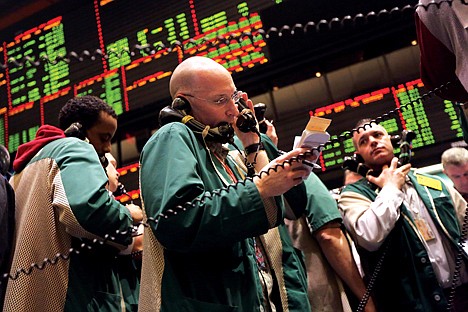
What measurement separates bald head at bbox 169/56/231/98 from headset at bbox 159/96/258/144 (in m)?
0.05

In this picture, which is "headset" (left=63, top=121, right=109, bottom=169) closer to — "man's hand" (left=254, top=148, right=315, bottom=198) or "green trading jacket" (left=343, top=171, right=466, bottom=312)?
"man's hand" (left=254, top=148, right=315, bottom=198)

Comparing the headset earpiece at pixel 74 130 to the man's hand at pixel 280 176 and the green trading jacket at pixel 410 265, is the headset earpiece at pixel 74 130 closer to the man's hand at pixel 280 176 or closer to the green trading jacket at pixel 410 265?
the man's hand at pixel 280 176

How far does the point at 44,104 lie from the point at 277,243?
2953 millimetres

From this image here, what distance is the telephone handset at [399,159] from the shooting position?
258cm

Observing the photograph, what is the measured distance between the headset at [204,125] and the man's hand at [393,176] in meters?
1.05

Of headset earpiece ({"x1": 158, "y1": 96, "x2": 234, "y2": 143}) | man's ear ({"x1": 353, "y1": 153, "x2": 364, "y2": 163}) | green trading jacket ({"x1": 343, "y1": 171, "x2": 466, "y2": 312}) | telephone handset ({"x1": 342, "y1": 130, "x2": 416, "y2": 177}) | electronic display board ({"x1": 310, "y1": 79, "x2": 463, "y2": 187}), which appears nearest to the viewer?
headset earpiece ({"x1": 158, "y1": 96, "x2": 234, "y2": 143})

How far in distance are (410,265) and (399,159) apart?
0.57m

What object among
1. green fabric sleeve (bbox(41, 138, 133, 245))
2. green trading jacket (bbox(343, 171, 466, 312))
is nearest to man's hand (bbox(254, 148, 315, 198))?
green fabric sleeve (bbox(41, 138, 133, 245))

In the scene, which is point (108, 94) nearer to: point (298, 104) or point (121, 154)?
point (121, 154)

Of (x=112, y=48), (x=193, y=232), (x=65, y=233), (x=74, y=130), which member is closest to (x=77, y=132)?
(x=74, y=130)

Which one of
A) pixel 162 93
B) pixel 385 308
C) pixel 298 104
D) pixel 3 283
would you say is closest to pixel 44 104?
pixel 162 93

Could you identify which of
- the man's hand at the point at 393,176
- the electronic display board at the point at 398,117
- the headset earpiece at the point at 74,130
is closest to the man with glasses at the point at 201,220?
the headset earpiece at the point at 74,130

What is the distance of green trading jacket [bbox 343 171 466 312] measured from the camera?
7.37 feet

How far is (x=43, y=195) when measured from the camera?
173cm
